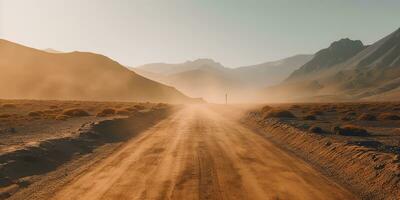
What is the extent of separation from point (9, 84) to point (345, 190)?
558 feet

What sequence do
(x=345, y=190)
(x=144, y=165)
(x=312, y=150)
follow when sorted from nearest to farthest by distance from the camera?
1. (x=345, y=190)
2. (x=144, y=165)
3. (x=312, y=150)

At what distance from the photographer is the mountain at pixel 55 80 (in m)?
158

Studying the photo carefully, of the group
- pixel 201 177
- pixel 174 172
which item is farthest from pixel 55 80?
pixel 201 177

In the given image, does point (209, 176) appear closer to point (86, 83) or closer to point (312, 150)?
point (312, 150)

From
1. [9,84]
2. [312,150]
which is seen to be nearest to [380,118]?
[312,150]

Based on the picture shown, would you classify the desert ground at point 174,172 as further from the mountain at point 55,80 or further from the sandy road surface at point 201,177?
the mountain at point 55,80

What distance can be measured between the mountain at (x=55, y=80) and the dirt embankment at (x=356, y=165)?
503ft

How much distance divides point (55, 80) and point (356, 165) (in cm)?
17343

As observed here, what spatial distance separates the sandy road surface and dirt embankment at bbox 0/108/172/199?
143 centimetres

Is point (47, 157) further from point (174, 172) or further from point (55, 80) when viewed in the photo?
point (55, 80)

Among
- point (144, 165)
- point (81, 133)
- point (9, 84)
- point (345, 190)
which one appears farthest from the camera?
point (9, 84)

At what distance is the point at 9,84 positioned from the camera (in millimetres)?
157000

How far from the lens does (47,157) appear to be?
14883 millimetres

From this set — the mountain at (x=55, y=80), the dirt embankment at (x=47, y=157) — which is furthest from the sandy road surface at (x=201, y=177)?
the mountain at (x=55, y=80)
